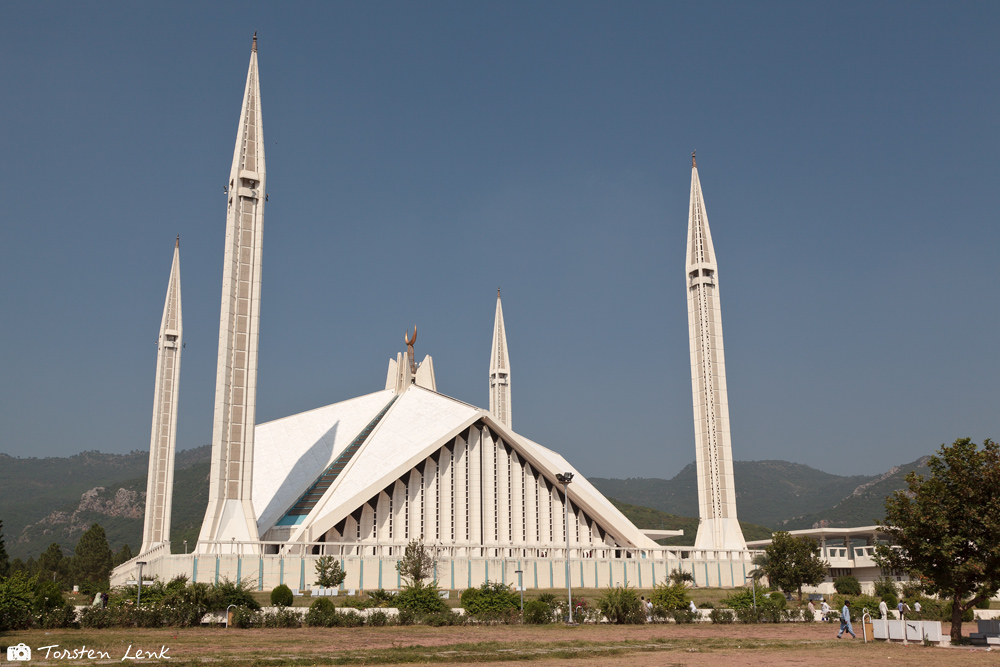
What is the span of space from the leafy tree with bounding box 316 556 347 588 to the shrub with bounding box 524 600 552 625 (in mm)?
9703

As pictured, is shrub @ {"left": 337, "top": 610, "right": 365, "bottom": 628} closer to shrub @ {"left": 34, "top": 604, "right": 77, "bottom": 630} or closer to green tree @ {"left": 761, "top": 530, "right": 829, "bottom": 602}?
shrub @ {"left": 34, "top": 604, "right": 77, "bottom": 630}

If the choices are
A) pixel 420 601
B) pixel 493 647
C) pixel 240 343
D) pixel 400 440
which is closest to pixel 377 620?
pixel 420 601

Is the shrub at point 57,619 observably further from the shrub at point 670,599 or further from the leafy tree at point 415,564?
the shrub at point 670,599

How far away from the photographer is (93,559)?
44.5 meters

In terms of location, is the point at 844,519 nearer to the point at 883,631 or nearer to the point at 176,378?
the point at 176,378

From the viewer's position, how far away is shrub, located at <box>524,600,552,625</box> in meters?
19.0

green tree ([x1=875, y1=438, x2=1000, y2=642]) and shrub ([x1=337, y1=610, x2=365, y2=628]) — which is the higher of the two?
green tree ([x1=875, y1=438, x2=1000, y2=642])

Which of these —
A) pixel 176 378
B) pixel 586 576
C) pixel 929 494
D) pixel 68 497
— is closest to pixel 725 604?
pixel 929 494

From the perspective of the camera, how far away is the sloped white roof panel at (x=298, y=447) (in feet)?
112

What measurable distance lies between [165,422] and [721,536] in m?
24.9

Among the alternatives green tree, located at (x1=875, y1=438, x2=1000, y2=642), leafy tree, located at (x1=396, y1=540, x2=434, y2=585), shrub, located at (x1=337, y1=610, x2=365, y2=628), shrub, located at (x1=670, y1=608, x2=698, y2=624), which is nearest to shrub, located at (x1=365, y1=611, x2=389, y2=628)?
shrub, located at (x1=337, y1=610, x2=365, y2=628)

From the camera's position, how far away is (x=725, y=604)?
867 inches

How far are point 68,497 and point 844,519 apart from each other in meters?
131

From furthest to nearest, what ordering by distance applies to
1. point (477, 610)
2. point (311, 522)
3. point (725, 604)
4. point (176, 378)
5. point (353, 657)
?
point (176, 378), point (311, 522), point (725, 604), point (477, 610), point (353, 657)
